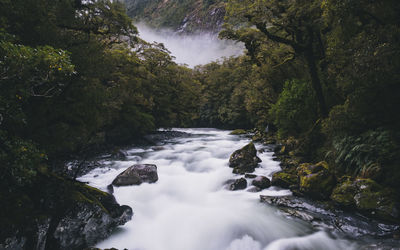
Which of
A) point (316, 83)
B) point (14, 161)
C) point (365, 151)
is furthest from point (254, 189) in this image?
point (14, 161)

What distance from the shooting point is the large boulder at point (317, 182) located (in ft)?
30.0

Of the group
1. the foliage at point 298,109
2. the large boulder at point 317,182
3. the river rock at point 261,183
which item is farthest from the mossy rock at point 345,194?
the foliage at point 298,109

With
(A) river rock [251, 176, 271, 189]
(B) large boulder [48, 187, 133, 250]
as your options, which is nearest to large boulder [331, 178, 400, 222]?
(A) river rock [251, 176, 271, 189]

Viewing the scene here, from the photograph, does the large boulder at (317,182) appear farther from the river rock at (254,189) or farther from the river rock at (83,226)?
the river rock at (83,226)

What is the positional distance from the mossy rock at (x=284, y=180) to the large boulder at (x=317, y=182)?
2.86ft

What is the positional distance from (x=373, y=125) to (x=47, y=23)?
13.0 metres

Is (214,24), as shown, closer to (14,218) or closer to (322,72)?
(322,72)

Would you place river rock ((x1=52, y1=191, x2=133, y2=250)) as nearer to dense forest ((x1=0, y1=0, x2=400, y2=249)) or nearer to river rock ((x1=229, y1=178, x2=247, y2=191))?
dense forest ((x1=0, y1=0, x2=400, y2=249))

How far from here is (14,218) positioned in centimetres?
561

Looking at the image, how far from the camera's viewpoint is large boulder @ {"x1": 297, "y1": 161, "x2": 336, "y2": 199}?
915 centimetres

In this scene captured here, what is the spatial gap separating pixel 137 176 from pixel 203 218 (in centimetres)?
484

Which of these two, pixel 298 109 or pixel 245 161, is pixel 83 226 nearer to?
pixel 245 161

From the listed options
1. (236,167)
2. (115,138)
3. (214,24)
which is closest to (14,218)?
(236,167)

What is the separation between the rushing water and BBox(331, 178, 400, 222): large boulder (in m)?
1.64
